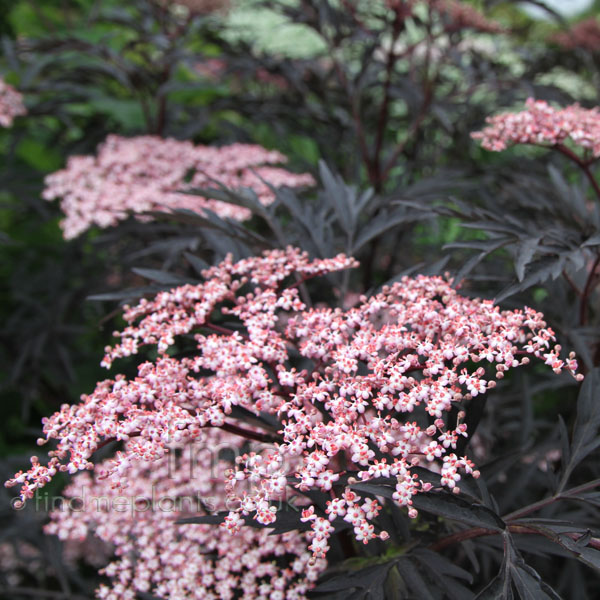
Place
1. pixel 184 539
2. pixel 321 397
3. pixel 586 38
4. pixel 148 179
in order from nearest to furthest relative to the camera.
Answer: pixel 321 397 → pixel 184 539 → pixel 148 179 → pixel 586 38

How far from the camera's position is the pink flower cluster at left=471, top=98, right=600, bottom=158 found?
0.96m

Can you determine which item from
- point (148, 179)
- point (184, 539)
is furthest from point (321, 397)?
point (148, 179)

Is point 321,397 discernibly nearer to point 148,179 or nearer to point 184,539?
point 184,539

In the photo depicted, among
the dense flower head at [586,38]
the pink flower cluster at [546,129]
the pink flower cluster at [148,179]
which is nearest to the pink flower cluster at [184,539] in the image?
the pink flower cluster at [148,179]

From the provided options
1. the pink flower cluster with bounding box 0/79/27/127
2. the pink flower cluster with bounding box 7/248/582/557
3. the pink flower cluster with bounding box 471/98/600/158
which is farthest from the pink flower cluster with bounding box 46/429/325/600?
the pink flower cluster with bounding box 0/79/27/127

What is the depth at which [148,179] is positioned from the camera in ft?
4.94

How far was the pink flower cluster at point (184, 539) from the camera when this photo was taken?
2.82 feet

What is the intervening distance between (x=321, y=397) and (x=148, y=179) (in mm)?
974

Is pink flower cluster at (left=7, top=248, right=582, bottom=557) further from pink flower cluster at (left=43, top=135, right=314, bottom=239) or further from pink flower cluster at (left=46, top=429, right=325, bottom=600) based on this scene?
pink flower cluster at (left=43, top=135, right=314, bottom=239)

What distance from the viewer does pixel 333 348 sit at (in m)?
0.88

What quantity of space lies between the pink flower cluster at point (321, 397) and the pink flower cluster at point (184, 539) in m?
0.12

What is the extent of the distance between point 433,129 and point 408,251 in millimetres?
427

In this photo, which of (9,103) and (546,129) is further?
(9,103)

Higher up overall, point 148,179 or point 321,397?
point 321,397
